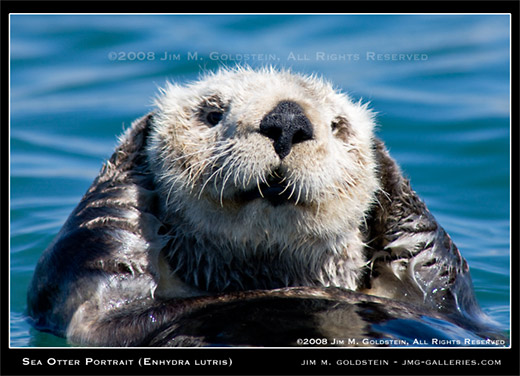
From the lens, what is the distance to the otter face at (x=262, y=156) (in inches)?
159

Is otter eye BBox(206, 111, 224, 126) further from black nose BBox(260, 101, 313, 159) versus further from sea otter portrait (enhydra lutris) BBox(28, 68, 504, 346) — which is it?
black nose BBox(260, 101, 313, 159)

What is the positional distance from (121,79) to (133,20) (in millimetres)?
1371

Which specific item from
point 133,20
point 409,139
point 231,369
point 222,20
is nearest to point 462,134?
point 409,139

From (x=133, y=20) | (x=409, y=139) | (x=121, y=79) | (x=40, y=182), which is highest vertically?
(x=133, y=20)

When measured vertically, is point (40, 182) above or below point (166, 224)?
above

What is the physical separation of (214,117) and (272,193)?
0.74 metres

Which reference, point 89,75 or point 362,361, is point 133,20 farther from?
point 362,361

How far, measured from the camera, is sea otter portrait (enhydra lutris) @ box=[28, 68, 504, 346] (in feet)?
13.4

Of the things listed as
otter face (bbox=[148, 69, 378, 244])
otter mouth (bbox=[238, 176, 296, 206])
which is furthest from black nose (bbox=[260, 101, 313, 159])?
otter mouth (bbox=[238, 176, 296, 206])

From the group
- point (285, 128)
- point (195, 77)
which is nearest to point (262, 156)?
point (285, 128)

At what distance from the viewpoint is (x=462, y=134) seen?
353 inches

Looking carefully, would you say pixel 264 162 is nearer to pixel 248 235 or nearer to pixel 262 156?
pixel 262 156

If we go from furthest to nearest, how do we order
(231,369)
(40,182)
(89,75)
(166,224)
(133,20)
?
1. (133,20)
2. (89,75)
3. (40,182)
4. (166,224)
5. (231,369)

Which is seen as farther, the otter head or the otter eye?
the otter eye
